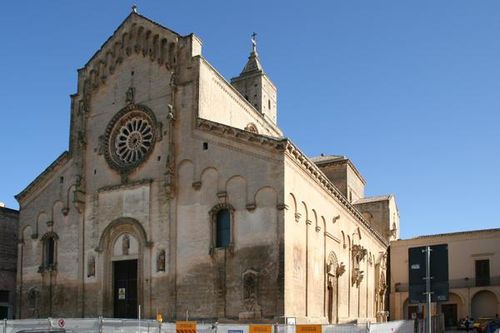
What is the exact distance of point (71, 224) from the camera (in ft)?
121

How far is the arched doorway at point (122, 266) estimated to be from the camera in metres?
33.8

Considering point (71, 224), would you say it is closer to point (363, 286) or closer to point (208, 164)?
point (208, 164)

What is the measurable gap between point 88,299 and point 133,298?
10.2 feet

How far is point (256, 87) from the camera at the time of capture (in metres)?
54.7

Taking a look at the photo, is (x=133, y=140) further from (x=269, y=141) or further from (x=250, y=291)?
(x=250, y=291)

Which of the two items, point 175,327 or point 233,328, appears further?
point 175,327

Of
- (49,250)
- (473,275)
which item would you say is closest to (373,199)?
(473,275)

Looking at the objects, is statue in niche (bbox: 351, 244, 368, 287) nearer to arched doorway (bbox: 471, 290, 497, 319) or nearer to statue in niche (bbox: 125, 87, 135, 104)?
arched doorway (bbox: 471, 290, 497, 319)

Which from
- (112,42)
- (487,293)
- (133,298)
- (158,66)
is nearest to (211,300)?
(133,298)

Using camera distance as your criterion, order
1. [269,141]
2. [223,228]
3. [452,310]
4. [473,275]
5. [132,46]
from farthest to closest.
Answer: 1. [452,310]
2. [473,275]
3. [132,46]
4. [223,228]
5. [269,141]

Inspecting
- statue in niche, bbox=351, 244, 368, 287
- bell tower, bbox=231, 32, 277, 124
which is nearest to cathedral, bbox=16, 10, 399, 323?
statue in niche, bbox=351, 244, 368, 287

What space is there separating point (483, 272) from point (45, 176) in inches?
1431

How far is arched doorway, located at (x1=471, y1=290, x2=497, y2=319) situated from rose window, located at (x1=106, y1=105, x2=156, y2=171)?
32.7 m

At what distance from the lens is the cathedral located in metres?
30.1
